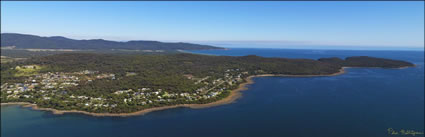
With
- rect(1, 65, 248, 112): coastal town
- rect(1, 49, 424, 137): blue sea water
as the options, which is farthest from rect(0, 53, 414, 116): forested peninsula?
rect(1, 49, 424, 137): blue sea water

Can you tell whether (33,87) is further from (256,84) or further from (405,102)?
(405,102)

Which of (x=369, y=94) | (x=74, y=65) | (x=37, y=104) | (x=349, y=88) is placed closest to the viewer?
(x=37, y=104)

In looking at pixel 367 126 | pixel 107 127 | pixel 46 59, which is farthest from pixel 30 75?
pixel 367 126

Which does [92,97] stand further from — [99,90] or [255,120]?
[255,120]

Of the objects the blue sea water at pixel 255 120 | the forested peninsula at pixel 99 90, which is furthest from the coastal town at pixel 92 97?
the blue sea water at pixel 255 120

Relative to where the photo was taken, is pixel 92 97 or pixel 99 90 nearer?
pixel 92 97

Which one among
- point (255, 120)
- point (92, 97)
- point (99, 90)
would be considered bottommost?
point (255, 120)

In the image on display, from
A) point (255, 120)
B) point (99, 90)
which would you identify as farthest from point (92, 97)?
point (255, 120)

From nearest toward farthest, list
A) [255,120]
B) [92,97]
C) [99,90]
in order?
1. [255,120]
2. [92,97]
3. [99,90]

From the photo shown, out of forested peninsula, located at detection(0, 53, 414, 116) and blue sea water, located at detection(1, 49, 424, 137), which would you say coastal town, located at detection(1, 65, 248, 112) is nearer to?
forested peninsula, located at detection(0, 53, 414, 116)

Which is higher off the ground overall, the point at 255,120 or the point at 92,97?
the point at 92,97

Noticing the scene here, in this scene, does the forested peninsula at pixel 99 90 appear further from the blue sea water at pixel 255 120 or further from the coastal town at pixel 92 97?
the blue sea water at pixel 255 120
